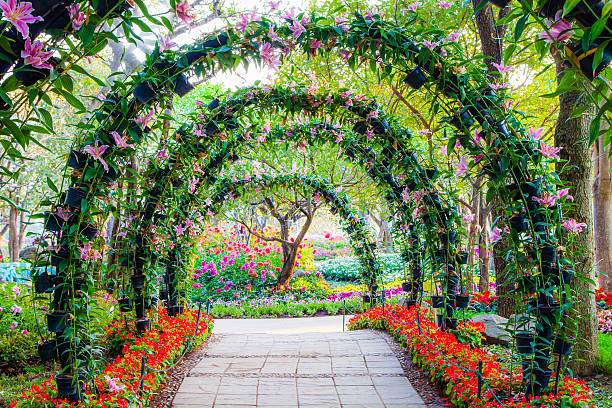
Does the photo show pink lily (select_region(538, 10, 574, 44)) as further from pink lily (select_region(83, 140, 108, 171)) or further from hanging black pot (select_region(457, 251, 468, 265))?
hanging black pot (select_region(457, 251, 468, 265))

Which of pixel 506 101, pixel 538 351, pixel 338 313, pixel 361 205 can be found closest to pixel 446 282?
pixel 538 351

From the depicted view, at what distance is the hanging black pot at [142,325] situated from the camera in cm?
369

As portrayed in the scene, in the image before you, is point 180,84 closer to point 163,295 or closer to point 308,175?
point 163,295

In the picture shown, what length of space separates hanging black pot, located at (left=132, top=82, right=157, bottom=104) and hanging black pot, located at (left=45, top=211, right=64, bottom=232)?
75 cm

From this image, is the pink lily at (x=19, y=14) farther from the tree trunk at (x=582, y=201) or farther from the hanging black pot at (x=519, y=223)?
the tree trunk at (x=582, y=201)

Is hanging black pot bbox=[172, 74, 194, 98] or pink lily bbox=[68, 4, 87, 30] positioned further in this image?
hanging black pot bbox=[172, 74, 194, 98]

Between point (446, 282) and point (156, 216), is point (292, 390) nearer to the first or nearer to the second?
point (446, 282)

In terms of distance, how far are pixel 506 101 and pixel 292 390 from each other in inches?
95.5

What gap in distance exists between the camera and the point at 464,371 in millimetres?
2867

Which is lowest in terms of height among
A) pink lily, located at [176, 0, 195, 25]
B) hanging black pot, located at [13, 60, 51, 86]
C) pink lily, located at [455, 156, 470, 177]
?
pink lily, located at [455, 156, 470, 177]

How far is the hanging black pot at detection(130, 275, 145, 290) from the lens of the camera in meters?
3.70

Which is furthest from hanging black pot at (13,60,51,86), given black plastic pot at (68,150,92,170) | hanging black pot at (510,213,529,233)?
hanging black pot at (510,213,529,233)

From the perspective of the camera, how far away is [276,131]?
509cm

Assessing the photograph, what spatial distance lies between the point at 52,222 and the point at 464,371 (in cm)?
265
